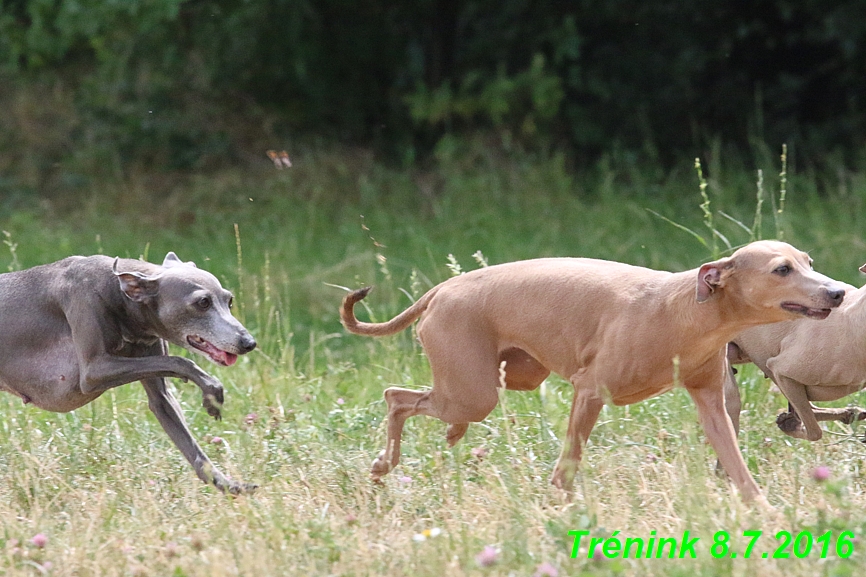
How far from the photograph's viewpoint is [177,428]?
5.12 m

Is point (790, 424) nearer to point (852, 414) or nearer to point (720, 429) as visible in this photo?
point (852, 414)

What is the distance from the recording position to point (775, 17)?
512 inches

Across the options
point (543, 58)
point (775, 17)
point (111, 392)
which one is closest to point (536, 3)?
point (543, 58)

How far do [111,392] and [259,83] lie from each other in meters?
7.42

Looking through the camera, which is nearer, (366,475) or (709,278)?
(709,278)

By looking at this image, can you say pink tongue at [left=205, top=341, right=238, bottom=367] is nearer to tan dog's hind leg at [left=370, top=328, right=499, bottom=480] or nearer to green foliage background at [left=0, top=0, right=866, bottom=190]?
tan dog's hind leg at [left=370, top=328, right=499, bottom=480]

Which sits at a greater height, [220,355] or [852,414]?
[220,355]

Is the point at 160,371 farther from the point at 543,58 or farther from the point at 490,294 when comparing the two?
the point at 543,58

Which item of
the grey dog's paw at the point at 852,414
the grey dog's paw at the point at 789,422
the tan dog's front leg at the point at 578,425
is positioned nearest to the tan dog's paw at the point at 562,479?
the tan dog's front leg at the point at 578,425

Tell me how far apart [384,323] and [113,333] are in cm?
113

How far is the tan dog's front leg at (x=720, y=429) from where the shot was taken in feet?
14.8

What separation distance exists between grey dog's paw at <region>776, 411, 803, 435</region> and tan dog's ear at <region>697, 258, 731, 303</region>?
1.17 meters

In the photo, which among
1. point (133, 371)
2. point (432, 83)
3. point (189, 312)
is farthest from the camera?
point (432, 83)

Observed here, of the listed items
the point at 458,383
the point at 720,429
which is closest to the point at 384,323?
the point at 458,383
